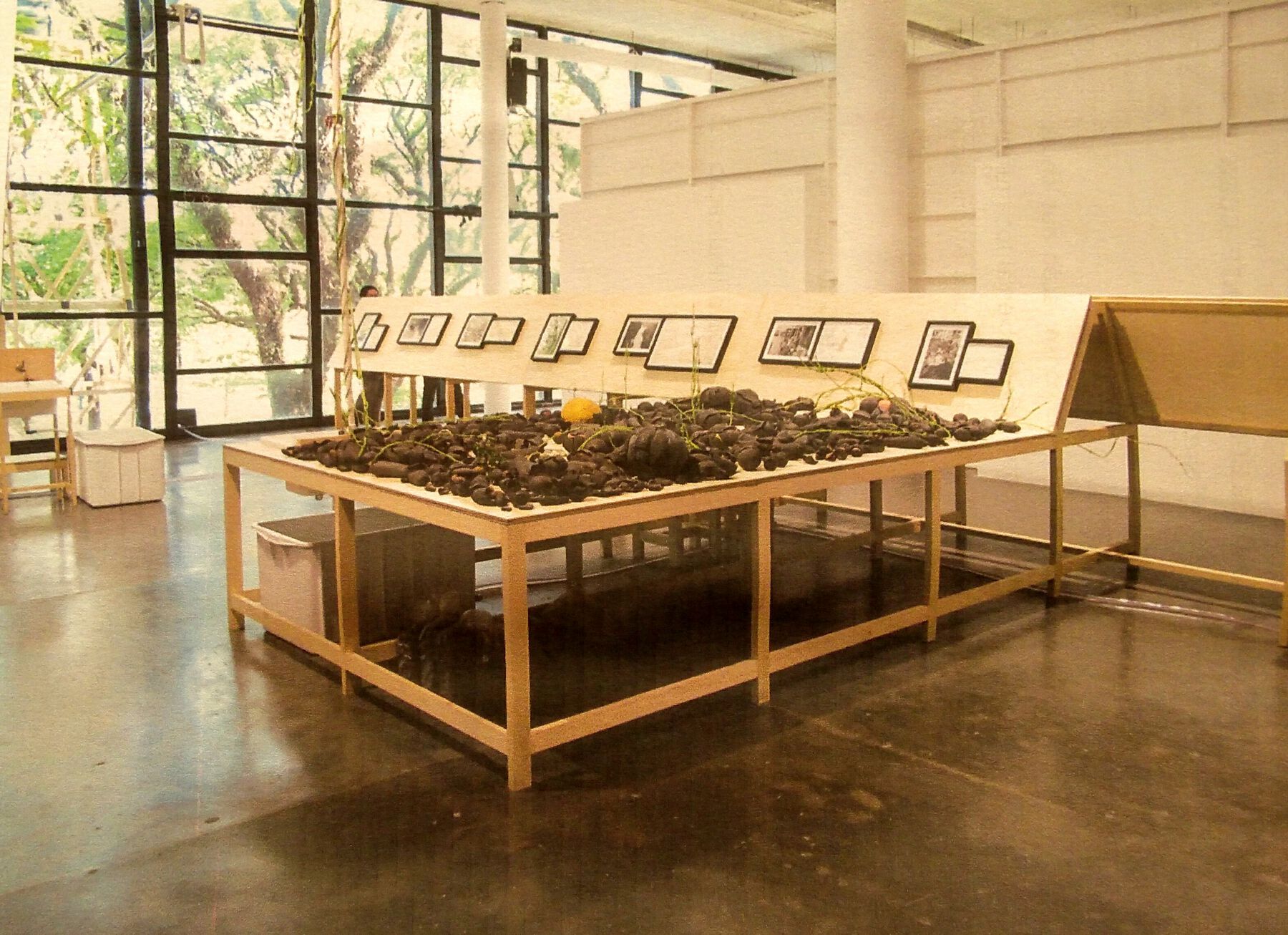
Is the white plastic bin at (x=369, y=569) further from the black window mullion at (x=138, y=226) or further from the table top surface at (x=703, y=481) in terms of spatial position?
the black window mullion at (x=138, y=226)

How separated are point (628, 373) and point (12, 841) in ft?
12.3

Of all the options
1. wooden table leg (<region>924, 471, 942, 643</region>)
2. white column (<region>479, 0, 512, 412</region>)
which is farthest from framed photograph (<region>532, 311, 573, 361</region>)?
white column (<region>479, 0, 512, 412</region>)

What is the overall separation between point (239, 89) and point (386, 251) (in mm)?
1986

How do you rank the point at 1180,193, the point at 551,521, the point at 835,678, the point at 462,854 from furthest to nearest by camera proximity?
the point at 1180,193
the point at 835,678
the point at 551,521
the point at 462,854

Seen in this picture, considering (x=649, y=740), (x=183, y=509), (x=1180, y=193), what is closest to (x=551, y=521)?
(x=649, y=740)

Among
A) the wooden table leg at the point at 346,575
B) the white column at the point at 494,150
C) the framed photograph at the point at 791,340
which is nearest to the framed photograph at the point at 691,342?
the framed photograph at the point at 791,340

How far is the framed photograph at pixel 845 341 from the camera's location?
4.82 metres

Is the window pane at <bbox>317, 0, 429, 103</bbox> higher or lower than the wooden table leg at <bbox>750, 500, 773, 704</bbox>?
higher

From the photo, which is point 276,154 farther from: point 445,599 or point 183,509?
point 445,599

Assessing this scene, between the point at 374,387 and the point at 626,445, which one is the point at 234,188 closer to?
the point at 374,387

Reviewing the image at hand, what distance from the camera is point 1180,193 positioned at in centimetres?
648

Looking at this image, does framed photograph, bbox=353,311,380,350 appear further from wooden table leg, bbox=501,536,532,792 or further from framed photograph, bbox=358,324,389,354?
wooden table leg, bbox=501,536,532,792

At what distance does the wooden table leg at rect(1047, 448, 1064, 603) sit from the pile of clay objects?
366 mm

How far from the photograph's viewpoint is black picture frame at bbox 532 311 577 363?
6.25 m
